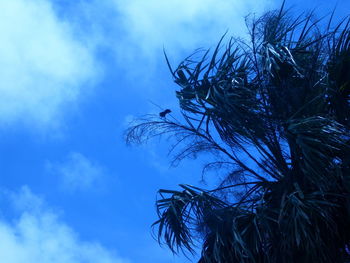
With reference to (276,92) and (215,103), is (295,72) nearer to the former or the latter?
(276,92)

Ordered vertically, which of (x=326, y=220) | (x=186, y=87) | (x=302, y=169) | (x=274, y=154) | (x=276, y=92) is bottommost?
(x=326, y=220)

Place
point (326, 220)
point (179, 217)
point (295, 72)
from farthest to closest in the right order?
1. point (295, 72)
2. point (179, 217)
3. point (326, 220)

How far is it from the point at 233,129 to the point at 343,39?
6.61ft

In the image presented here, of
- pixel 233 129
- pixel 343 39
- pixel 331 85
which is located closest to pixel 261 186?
pixel 233 129

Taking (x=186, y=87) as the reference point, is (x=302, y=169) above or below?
below

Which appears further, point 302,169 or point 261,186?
point 261,186

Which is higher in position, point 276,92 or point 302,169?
point 276,92

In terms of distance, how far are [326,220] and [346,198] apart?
15.5 inches

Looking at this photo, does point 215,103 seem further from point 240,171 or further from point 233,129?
point 240,171

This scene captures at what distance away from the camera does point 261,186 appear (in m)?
7.57

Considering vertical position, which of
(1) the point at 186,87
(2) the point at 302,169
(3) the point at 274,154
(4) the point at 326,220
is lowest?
(4) the point at 326,220

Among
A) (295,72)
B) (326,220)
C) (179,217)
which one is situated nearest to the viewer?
(326,220)

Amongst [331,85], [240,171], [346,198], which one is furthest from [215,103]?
[346,198]

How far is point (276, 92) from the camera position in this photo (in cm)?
736
